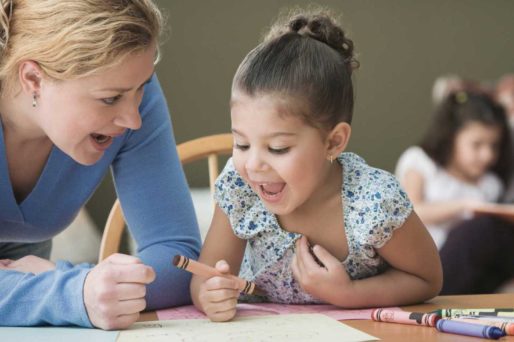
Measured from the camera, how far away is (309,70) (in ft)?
4.10

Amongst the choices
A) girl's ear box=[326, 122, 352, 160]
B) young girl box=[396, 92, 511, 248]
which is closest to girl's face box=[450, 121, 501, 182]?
young girl box=[396, 92, 511, 248]

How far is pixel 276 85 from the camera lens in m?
1.24

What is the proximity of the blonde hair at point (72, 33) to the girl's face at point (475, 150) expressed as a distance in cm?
233

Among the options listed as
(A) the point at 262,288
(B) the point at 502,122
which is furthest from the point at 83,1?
(B) the point at 502,122

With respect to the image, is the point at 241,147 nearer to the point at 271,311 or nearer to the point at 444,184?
the point at 271,311

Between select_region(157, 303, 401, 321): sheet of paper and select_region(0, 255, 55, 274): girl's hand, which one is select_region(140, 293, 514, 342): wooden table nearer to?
select_region(157, 303, 401, 321): sheet of paper

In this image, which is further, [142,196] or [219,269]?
[142,196]

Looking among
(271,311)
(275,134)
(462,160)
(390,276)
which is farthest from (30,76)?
(462,160)

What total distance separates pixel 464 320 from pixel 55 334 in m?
0.51

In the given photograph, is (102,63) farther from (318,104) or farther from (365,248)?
(365,248)

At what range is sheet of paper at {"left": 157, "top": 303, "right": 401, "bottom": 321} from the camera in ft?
3.89

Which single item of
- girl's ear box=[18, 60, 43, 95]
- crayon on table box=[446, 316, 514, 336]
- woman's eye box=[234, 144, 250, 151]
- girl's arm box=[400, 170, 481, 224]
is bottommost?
girl's arm box=[400, 170, 481, 224]

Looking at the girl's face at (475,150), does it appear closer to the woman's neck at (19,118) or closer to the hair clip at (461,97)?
the hair clip at (461,97)

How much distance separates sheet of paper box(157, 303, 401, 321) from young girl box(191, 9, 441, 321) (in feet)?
0.07
